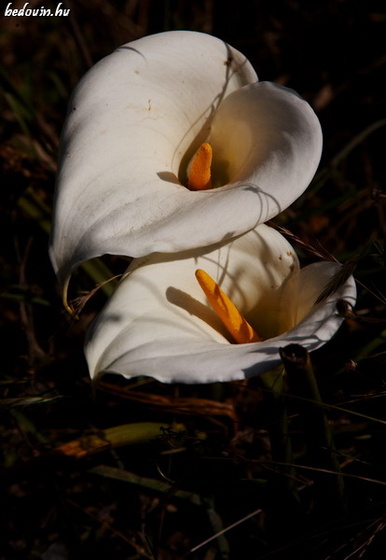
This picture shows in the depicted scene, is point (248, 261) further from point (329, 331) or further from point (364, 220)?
point (364, 220)

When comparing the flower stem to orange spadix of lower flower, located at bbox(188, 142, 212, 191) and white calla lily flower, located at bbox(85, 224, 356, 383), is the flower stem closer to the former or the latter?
white calla lily flower, located at bbox(85, 224, 356, 383)

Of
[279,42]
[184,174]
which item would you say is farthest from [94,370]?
[279,42]

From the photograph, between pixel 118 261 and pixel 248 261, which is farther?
pixel 118 261

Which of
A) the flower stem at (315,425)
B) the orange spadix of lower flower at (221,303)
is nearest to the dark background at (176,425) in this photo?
the flower stem at (315,425)

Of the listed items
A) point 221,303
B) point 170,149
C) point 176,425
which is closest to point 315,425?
point 221,303

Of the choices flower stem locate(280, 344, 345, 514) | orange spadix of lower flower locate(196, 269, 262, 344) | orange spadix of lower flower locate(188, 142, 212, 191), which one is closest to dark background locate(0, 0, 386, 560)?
flower stem locate(280, 344, 345, 514)

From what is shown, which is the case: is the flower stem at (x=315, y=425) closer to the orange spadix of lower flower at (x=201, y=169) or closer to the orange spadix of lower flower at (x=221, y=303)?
the orange spadix of lower flower at (x=221, y=303)

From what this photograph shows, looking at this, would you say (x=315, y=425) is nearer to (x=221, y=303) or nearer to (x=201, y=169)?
(x=221, y=303)
